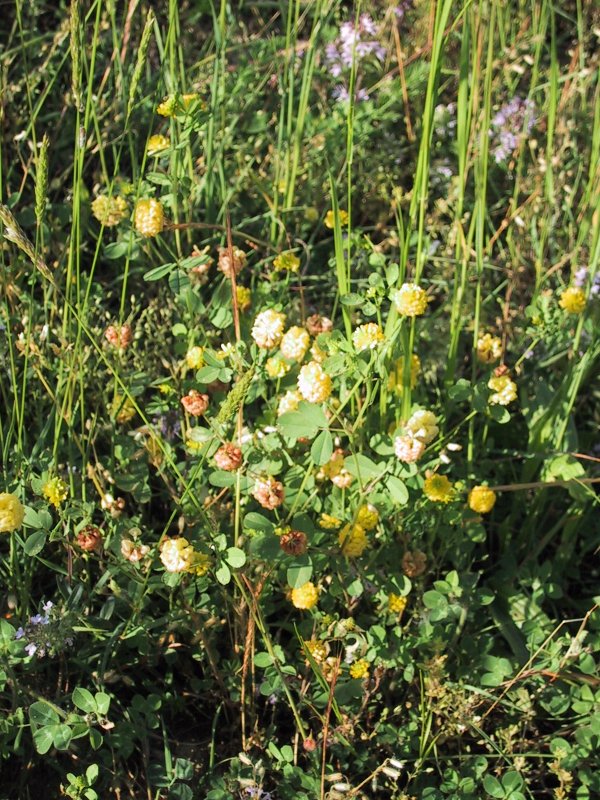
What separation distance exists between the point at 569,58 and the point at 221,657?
236 cm

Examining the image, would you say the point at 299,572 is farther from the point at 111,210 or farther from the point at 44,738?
the point at 111,210

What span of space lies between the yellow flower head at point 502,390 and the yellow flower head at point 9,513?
0.86 meters

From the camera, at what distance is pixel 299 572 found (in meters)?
1.39

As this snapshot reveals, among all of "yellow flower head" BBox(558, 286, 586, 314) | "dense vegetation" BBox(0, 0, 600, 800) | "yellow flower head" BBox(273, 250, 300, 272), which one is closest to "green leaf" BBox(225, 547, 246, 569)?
"dense vegetation" BBox(0, 0, 600, 800)

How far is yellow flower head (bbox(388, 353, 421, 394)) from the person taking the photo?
1655mm

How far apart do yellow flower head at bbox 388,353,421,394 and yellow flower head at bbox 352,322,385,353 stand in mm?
300

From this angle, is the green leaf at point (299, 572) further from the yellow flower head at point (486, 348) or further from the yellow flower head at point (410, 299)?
the yellow flower head at point (486, 348)

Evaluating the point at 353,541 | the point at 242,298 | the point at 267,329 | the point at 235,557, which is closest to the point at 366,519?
the point at 353,541

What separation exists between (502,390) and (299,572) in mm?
518

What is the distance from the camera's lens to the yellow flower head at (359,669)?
4.85ft

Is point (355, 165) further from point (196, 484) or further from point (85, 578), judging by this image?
point (85, 578)

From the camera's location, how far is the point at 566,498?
1.97 meters

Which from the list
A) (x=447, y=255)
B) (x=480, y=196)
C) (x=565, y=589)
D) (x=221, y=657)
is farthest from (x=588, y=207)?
(x=221, y=657)

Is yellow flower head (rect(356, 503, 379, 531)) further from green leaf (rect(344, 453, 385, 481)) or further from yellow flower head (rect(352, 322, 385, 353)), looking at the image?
yellow flower head (rect(352, 322, 385, 353))
